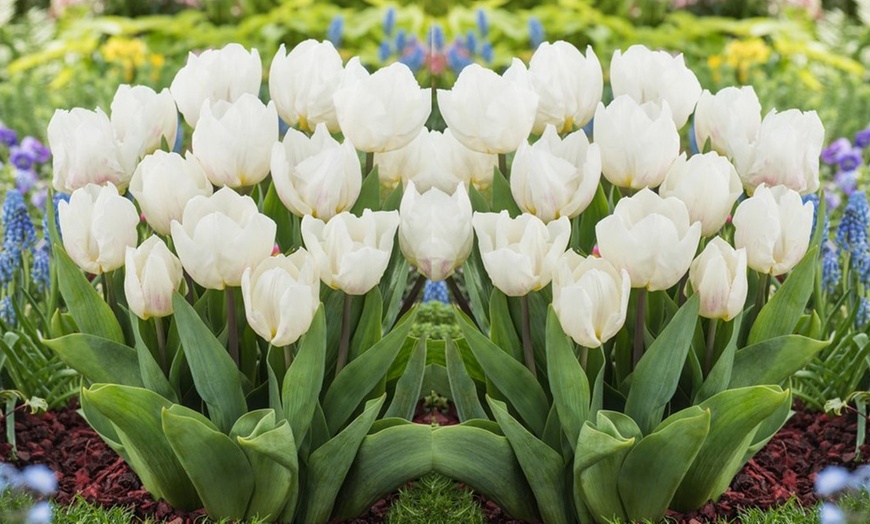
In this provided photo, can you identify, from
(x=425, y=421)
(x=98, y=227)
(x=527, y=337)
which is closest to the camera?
(x=98, y=227)

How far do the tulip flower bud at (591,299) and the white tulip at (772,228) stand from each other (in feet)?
1.31

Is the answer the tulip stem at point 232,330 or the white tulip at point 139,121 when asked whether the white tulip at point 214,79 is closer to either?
the white tulip at point 139,121

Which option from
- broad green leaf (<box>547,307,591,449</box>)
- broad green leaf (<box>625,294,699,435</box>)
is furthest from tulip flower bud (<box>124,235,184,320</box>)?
broad green leaf (<box>625,294,699,435</box>)

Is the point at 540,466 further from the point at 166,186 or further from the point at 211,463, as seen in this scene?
the point at 166,186

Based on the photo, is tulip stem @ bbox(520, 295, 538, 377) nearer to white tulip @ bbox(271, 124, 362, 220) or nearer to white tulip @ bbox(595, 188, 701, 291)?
white tulip @ bbox(595, 188, 701, 291)

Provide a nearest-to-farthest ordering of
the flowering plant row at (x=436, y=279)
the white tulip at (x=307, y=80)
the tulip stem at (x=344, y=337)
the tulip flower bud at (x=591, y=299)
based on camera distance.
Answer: the tulip flower bud at (x=591, y=299) < the flowering plant row at (x=436, y=279) < the tulip stem at (x=344, y=337) < the white tulip at (x=307, y=80)

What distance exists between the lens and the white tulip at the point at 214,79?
2.87m

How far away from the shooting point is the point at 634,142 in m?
2.54

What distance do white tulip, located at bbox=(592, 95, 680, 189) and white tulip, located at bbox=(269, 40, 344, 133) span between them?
67cm

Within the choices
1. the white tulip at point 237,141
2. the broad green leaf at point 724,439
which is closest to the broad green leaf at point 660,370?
the broad green leaf at point 724,439

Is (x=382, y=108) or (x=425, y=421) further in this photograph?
(x=425, y=421)

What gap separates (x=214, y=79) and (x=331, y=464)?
103 cm

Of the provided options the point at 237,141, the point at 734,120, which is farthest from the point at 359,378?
the point at 734,120

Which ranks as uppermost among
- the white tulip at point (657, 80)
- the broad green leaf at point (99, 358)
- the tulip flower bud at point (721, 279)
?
the white tulip at point (657, 80)
